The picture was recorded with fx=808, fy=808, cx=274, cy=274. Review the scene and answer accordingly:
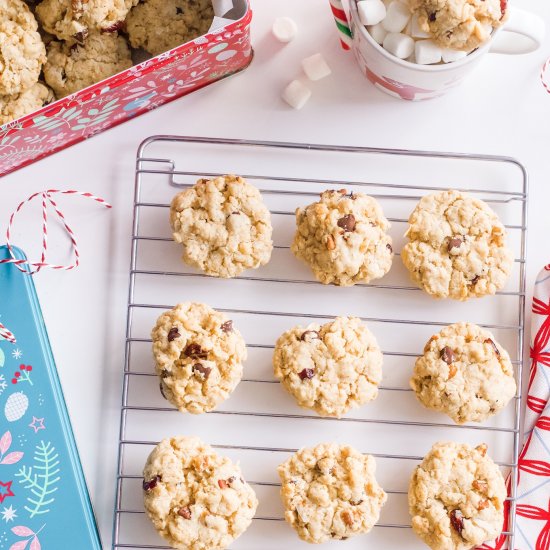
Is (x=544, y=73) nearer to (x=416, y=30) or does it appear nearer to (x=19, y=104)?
(x=416, y=30)

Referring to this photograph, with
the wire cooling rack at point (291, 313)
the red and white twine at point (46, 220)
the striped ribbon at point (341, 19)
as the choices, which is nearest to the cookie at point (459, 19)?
the striped ribbon at point (341, 19)

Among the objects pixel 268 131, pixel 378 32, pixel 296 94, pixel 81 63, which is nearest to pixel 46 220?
pixel 81 63

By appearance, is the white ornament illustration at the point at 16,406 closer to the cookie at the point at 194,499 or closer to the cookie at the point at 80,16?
the cookie at the point at 194,499

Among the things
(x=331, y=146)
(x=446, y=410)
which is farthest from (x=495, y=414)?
(x=331, y=146)

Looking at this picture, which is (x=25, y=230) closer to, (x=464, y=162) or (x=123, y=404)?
(x=123, y=404)

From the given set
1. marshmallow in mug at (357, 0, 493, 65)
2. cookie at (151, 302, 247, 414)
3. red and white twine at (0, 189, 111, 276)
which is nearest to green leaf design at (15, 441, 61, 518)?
cookie at (151, 302, 247, 414)

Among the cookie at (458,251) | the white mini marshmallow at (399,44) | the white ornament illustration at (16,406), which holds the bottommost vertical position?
the white ornament illustration at (16,406)
